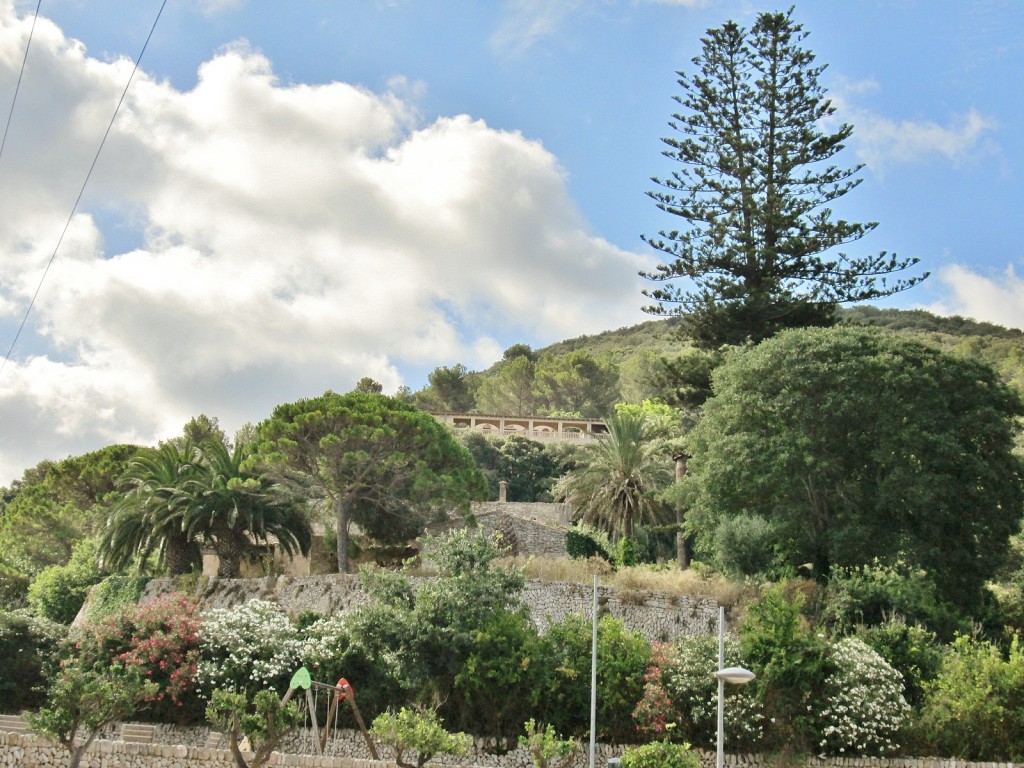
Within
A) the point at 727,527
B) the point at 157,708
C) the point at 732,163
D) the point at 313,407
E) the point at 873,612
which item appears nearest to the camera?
the point at 157,708

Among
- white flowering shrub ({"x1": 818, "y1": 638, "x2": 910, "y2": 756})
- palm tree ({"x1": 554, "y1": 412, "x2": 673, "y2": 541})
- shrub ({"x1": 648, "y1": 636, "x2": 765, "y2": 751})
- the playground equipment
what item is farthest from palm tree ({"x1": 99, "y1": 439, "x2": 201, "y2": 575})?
white flowering shrub ({"x1": 818, "y1": 638, "x2": 910, "y2": 756})

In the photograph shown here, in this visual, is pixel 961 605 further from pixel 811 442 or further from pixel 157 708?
pixel 157 708

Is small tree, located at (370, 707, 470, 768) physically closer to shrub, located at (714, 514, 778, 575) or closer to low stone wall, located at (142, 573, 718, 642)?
low stone wall, located at (142, 573, 718, 642)

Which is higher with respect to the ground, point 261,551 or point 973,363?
point 973,363

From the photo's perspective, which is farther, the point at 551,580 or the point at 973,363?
the point at 973,363

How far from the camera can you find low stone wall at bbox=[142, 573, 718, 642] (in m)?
24.1

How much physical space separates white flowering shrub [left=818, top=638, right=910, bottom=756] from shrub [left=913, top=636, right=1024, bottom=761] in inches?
22.2

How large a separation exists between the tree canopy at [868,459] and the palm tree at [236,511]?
402 inches

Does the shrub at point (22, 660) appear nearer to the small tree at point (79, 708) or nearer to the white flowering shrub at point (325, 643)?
the small tree at point (79, 708)

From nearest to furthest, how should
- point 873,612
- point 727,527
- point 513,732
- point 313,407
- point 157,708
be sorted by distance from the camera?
point 513,732 < point 157,708 < point 873,612 < point 727,527 < point 313,407

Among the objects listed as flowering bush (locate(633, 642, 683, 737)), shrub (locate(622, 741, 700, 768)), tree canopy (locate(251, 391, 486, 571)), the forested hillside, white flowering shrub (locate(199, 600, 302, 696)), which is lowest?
shrub (locate(622, 741, 700, 768))

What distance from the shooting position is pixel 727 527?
27.1m

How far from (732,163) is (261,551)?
19.7 metres

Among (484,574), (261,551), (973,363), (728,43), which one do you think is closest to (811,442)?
(973,363)
